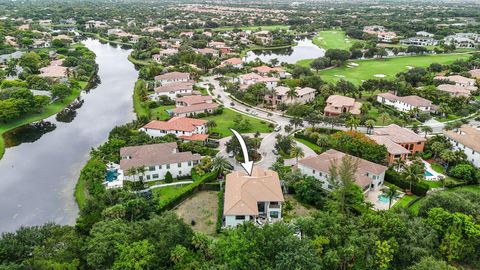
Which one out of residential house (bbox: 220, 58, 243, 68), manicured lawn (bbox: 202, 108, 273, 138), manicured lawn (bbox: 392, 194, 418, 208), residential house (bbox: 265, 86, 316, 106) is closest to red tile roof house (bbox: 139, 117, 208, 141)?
manicured lawn (bbox: 202, 108, 273, 138)

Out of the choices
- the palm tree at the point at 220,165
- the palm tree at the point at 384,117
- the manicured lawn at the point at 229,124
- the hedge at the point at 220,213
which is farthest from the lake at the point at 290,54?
the hedge at the point at 220,213

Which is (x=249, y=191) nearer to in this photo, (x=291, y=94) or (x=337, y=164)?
(x=337, y=164)

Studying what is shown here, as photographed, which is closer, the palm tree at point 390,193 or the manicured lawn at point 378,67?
the palm tree at point 390,193

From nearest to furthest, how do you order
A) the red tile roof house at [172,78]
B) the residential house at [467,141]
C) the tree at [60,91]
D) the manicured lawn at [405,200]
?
the manicured lawn at [405,200], the residential house at [467,141], the tree at [60,91], the red tile roof house at [172,78]

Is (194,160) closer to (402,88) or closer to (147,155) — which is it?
(147,155)

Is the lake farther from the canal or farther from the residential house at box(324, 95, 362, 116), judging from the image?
the residential house at box(324, 95, 362, 116)

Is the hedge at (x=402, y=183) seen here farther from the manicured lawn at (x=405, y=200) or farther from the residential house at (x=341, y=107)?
the residential house at (x=341, y=107)

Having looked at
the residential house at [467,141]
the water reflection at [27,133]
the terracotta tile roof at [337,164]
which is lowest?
the water reflection at [27,133]
